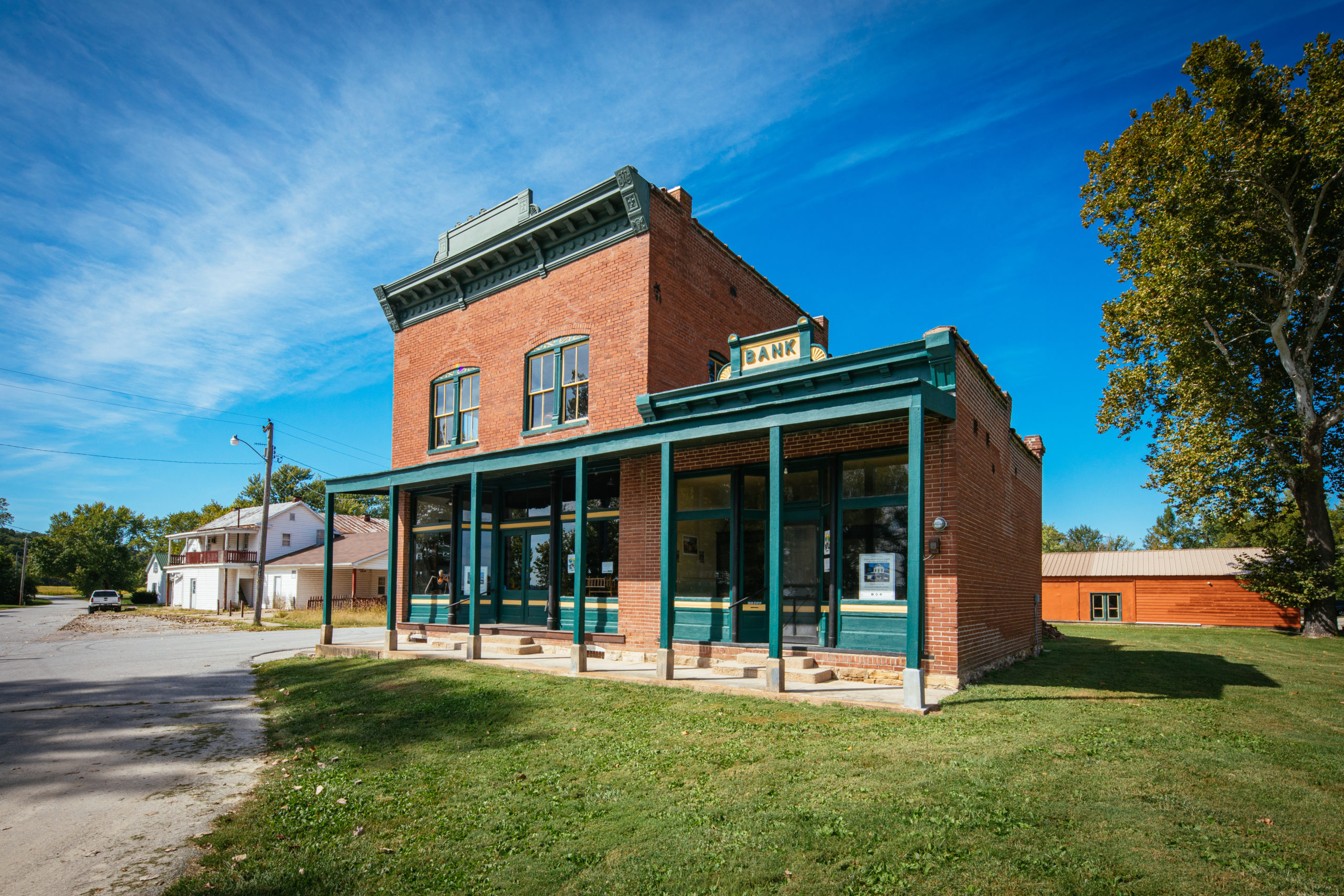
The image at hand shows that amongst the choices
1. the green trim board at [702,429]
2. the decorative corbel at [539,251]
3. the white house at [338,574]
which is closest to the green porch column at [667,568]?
the green trim board at [702,429]

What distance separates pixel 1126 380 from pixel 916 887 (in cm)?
2553

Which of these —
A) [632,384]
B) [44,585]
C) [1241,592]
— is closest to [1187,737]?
[632,384]

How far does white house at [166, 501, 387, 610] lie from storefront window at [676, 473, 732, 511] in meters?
37.3

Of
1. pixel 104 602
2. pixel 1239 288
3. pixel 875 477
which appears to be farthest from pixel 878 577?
pixel 104 602

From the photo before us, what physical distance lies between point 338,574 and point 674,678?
3666 centimetres

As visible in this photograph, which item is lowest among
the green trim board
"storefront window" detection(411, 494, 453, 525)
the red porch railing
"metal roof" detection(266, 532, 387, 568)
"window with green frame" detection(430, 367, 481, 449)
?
the red porch railing

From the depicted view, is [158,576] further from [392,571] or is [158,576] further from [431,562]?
[392,571]

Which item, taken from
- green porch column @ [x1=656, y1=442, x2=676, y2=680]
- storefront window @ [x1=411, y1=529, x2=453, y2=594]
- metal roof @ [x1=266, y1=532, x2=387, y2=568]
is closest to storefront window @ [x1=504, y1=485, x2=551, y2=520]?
storefront window @ [x1=411, y1=529, x2=453, y2=594]

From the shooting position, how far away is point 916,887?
13.3 ft

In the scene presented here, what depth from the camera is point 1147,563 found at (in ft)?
120

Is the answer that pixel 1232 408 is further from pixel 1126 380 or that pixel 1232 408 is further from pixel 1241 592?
pixel 1241 592

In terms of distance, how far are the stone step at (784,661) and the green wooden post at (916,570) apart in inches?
71.6

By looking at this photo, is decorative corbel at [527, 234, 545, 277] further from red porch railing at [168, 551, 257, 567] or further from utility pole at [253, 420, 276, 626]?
red porch railing at [168, 551, 257, 567]

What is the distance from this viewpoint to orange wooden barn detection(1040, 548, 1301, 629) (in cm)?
3262
